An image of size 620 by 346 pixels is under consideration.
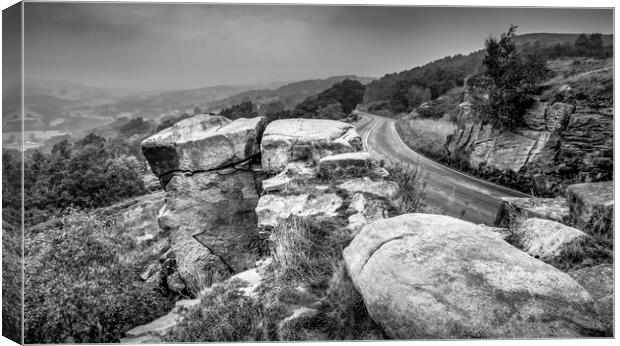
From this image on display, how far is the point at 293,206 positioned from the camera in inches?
226

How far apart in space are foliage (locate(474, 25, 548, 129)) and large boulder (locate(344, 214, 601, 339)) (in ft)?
15.2

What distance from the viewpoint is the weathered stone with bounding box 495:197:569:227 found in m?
5.97

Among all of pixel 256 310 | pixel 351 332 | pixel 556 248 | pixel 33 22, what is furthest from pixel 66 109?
pixel 556 248

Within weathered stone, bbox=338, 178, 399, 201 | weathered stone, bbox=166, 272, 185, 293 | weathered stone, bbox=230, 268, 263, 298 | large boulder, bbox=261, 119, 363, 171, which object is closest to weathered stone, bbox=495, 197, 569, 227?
weathered stone, bbox=338, 178, 399, 201

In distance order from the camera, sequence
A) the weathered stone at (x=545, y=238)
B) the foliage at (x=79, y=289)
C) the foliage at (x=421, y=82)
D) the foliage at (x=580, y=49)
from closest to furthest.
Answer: the weathered stone at (x=545, y=238) < the foliage at (x=79, y=289) < the foliage at (x=580, y=49) < the foliage at (x=421, y=82)

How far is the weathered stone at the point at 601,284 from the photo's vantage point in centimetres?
409

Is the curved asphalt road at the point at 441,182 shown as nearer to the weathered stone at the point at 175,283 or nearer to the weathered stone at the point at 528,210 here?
the weathered stone at the point at 528,210

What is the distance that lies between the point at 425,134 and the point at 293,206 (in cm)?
355

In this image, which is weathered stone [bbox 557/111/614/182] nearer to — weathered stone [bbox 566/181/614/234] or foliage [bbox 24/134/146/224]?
Answer: weathered stone [bbox 566/181/614/234]

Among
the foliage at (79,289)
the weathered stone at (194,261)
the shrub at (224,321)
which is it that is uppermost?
the shrub at (224,321)

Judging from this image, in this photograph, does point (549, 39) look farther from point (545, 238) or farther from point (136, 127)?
point (136, 127)

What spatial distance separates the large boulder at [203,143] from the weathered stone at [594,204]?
5.76 meters

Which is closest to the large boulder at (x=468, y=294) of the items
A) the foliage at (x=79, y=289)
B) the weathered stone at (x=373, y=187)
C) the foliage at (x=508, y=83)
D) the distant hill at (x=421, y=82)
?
the weathered stone at (x=373, y=187)

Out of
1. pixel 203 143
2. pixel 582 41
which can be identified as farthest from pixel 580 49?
pixel 203 143
